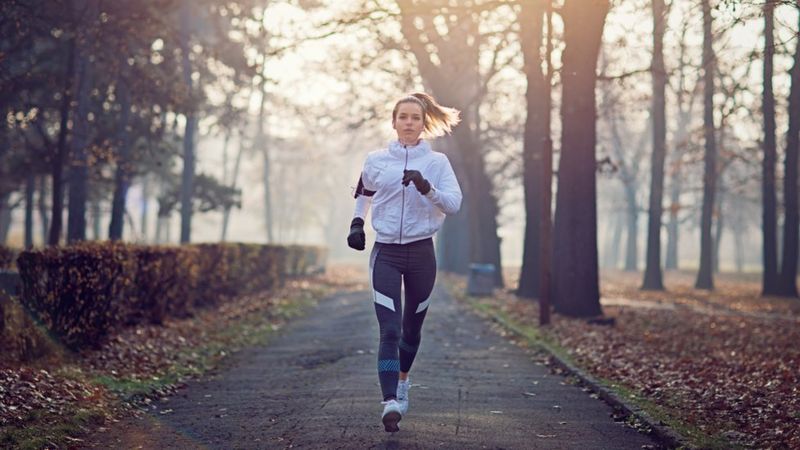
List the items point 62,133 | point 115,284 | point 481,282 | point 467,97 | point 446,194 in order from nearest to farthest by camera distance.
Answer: point 446,194 → point 115,284 → point 62,133 → point 481,282 → point 467,97

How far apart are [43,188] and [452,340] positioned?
22437 mm

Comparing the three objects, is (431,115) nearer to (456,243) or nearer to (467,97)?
(467,97)

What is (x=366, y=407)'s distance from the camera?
24.9ft

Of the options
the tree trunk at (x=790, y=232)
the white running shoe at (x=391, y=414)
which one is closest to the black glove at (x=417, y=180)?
the white running shoe at (x=391, y=414)

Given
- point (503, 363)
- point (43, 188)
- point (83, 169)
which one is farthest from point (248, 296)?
point (43, 188)

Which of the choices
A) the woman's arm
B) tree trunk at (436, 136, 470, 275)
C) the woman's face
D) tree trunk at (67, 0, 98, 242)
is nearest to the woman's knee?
the woman's arm

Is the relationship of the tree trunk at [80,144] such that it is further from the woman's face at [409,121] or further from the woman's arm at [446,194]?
the woman's arm at [446,194]

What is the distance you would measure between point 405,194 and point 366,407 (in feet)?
6.70

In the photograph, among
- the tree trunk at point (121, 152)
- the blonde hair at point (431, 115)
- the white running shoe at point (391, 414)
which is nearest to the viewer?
the white running shoe at point (391, 414)

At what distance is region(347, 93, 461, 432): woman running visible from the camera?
20.7 feet

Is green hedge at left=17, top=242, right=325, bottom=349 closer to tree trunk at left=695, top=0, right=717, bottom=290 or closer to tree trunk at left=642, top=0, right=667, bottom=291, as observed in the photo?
tree trunk at left=695, top=0, right=717, bottom=290

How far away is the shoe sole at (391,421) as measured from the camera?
6.21 meters

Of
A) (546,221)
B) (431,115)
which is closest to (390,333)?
(431,115)

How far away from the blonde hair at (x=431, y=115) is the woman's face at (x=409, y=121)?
42 millimetres
